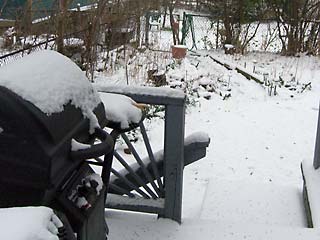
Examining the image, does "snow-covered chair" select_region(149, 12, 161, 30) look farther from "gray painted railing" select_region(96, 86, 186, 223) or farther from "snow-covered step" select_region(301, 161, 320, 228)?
"gray painted railing" select_region(96, 86, 186, 223)

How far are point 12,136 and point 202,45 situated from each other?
9448mm

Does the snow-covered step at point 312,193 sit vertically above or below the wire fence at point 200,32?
below

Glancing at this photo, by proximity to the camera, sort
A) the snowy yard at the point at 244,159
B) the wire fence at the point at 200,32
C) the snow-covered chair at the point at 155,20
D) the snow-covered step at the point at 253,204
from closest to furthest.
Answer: the snowy yard at the point at 244,159 < the snow-covered step at the point at 253,204 < the snow-covered chair at the point at 155,20 < the wire fence at the point at 200,32

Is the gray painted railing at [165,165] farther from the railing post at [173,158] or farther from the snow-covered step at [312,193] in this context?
the snow-covered step at [312,193]

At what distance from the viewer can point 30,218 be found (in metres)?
1.01

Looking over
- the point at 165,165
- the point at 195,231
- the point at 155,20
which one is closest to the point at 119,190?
the point at 165,165

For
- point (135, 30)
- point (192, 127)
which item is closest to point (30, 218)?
point (192, 127)

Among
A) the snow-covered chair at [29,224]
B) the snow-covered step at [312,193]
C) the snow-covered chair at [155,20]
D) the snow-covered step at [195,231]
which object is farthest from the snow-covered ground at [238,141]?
the snow-covered chair at [29,224]

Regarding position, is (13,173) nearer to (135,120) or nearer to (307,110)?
(135,120)

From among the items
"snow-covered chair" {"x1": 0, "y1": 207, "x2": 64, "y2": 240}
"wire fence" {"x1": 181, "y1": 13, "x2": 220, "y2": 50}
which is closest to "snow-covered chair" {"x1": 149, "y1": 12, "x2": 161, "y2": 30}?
"wire fence" {"x1": 181, "y1": 13, "x2": 220, "y2": 50}

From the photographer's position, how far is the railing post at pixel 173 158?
2.41 m

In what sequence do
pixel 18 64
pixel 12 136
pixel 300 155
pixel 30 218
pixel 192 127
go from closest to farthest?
pixel 30 218
pixel 12 136
pixel 18 64
pixel 300 155
pixel 192 127

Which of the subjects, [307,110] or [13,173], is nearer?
[13,173]

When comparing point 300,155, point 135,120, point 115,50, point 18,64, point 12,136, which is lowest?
point 300,155
